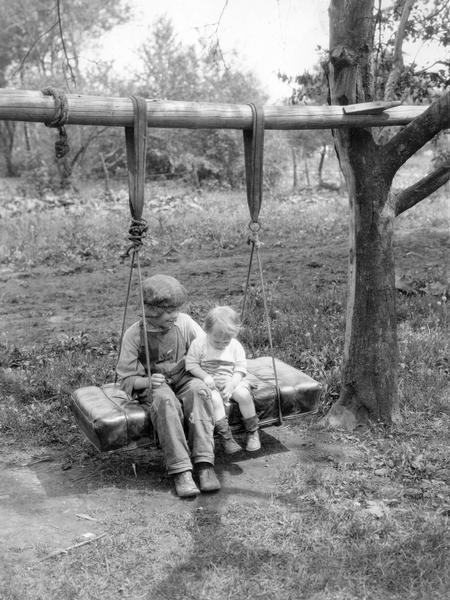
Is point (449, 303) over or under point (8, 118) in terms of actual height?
under

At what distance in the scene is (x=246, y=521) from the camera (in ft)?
14.6

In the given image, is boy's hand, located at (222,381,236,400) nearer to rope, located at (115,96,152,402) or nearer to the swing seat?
the swing seat

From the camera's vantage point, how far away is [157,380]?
5000 millimetres

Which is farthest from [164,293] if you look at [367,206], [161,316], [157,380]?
[367,206]

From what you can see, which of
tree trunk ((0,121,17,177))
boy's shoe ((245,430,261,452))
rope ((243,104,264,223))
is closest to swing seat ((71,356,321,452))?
boy's shoe ((245,430,261,452))

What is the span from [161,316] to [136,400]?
2.14 ft

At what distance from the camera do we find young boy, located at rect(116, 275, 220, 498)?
15.8 ft

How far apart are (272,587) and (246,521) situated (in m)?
0.70

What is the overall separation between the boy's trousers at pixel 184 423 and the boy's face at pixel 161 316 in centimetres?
46

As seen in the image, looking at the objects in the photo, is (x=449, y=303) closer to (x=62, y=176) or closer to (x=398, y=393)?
(x=398, y=393)

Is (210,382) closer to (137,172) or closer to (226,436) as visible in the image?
(226,436)

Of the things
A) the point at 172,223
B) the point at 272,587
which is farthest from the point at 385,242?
the point at 172,223

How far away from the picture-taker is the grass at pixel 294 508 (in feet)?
12.5

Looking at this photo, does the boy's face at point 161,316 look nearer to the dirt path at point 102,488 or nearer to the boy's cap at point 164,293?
the boy's cap at point 164,293
